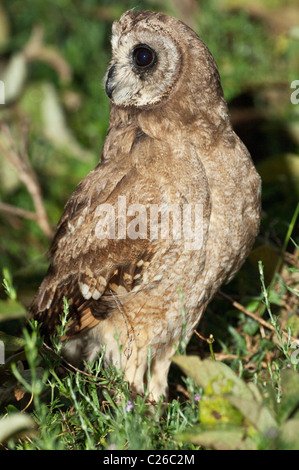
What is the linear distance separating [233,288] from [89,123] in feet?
7.59

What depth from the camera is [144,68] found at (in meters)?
2.74

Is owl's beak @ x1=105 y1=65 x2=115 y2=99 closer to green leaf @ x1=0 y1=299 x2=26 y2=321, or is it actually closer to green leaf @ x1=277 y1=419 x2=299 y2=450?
green leaf @ x1=0 y1=299 x2=26 y2=321

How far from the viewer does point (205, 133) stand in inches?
109

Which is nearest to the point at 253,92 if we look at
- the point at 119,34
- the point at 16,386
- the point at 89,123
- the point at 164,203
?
the point at 89,123

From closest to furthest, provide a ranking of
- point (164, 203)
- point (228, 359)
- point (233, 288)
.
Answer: point (164, 203) < point (228, 359) < point (233, 288)

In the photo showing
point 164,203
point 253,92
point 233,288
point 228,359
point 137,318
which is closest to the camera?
Answer: point 164,203

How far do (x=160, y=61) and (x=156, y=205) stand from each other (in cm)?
61

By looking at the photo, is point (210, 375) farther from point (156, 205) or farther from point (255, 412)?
point (156, 205)

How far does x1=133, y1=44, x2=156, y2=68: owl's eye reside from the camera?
108 inches

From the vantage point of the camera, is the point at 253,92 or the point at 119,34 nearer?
the point at 119,34

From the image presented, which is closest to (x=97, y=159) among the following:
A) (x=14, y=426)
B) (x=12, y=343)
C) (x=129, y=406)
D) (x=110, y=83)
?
(x=110, y=83)

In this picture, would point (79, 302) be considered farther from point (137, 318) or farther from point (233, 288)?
point (233, 288)

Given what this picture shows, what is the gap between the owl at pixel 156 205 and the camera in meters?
2.64

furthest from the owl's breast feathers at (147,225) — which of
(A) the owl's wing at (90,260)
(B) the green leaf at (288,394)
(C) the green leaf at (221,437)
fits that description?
(C) the green leaf at (221,437)
